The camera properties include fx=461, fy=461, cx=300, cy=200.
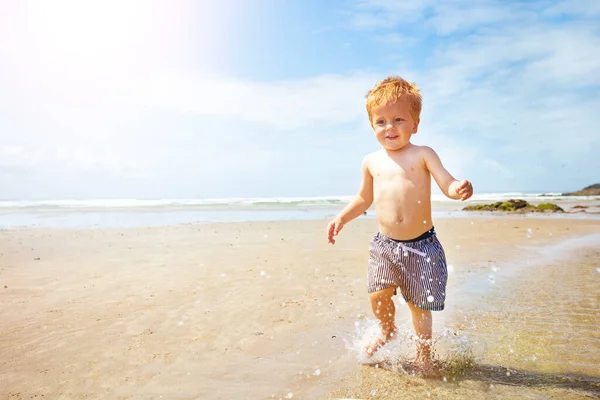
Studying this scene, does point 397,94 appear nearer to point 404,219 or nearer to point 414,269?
point 404,219

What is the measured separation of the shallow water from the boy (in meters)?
0.29

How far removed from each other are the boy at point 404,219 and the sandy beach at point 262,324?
43 cm

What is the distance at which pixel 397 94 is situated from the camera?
10.2ft

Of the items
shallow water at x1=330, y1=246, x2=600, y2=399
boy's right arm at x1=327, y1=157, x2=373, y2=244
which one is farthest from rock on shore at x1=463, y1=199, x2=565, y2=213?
boy's right arm at x1=327, y1=157, x2=373, y2=244

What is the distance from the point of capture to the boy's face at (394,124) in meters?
3.14

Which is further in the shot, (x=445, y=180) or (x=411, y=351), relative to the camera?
(x=411, y=351)

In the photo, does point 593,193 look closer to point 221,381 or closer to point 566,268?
point 566,268

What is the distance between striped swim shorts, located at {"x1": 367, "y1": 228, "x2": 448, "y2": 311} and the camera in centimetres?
301

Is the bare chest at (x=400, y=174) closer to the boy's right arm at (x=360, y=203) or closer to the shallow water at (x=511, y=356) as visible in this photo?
the boy's right arm at (x=360, y=203)

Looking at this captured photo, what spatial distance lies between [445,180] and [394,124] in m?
0.53

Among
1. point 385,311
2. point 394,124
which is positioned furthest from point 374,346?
point 394,124

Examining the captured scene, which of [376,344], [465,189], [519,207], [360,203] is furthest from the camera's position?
[519,207]

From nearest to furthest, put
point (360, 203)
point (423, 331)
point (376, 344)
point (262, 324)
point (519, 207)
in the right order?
point (423, 331) < point (376, 344) < point (360, 203) < point (262, 324) < point (519, 207)

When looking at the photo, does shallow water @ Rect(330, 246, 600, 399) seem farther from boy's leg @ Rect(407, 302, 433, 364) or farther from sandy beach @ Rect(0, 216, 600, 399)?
boy's leg @ Rect(407, 302, 433, 364)
